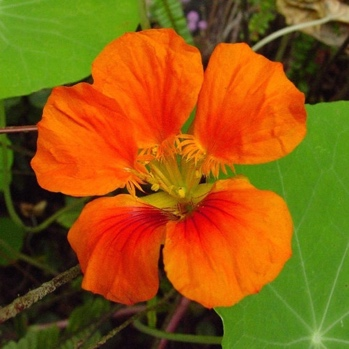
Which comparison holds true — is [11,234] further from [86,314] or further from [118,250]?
[118,250]

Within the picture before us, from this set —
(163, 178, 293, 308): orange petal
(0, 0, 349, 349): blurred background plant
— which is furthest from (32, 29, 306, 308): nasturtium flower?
(0, 0, 349, 349): blurred background plant

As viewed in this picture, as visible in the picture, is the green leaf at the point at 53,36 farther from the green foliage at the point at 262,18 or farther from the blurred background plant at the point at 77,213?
the green foliage at the point at 262,18

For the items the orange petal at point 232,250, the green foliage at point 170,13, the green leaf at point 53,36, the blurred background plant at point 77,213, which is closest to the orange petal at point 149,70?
the orange petal at point 232,250

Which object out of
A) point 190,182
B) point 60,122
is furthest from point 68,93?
point 190,182

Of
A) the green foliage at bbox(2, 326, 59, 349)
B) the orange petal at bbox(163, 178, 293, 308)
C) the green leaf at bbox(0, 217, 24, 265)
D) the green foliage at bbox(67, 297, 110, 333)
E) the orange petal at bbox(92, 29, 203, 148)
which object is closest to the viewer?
the orange petal at bbox(163, 178, 293, 308)

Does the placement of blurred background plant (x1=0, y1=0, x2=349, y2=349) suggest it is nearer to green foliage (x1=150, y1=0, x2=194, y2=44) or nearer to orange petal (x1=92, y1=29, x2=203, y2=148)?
green foliage (x1=150, y1=0, x2=194, y2=44)

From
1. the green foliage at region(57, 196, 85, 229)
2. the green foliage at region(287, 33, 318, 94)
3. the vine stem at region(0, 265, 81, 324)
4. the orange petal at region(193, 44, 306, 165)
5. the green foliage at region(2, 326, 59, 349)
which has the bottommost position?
the green foliage at region(2, 326, 59, 349)
